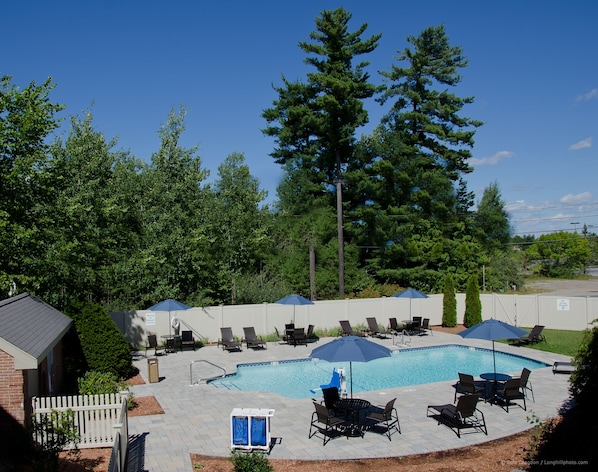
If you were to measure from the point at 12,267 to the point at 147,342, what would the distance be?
21.9ft

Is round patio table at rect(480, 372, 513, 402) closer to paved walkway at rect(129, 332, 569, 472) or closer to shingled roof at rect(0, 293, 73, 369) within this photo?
paved walkway at rect(129, 332, 569, 472)

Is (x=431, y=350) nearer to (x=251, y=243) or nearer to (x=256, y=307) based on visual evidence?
(x=256, y=307)

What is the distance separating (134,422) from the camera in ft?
40.0

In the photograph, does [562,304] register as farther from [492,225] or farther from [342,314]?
[492,225]

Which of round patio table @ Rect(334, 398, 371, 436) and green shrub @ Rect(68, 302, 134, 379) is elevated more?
green shrub @ Rect(68, 302, 134, 379)

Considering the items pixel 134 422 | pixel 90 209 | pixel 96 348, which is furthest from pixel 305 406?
pixel 90 209

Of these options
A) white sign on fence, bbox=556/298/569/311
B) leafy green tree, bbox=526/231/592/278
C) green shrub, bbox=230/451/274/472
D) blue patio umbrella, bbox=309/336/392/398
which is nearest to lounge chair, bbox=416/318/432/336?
white sign on fence, bbox=556/298/569/311

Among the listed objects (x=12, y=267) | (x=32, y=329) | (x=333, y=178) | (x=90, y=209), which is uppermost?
(x=333, y=178)

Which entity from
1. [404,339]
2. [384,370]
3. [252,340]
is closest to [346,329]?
[404,339]

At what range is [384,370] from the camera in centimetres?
1950

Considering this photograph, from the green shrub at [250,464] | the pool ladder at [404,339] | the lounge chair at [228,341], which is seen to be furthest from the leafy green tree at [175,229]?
the green shrub at [250,464]

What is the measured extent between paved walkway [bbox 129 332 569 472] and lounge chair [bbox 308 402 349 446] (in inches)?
8.0

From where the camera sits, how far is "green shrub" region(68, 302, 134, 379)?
15516 mm

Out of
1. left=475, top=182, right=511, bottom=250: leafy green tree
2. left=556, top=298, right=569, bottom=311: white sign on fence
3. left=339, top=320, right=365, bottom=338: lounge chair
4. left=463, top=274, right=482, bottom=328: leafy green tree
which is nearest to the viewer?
left=339, top=320, right=365, bottom=338: lounge chair
